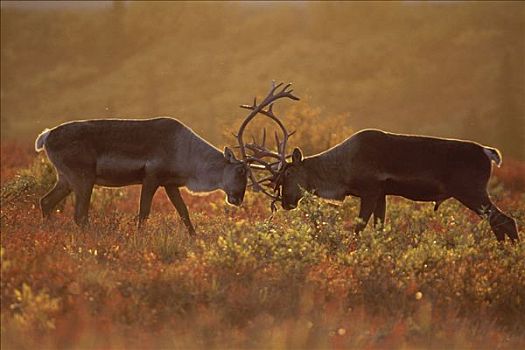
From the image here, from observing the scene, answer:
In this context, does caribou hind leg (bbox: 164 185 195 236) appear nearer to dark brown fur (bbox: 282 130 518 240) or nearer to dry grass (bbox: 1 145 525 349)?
dry grass (bbox: 1 145 525 349)

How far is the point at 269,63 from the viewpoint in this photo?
145 ft

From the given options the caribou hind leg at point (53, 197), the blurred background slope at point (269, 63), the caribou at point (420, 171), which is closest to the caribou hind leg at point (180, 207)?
the caribou at point (420, 171)

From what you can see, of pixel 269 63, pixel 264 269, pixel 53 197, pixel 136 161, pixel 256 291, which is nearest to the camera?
pixel 256 291

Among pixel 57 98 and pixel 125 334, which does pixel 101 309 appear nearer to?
pixel 125 334

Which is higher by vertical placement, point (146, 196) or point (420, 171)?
point (420, 171)

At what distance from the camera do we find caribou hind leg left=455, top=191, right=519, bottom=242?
37.0 ft

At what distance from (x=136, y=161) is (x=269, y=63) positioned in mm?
33261

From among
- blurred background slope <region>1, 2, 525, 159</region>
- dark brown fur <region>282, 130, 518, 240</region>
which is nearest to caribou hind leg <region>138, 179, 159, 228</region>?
dark brown fur <region>282, 130, 518, 240</region>

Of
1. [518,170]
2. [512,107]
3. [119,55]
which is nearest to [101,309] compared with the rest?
[518,170]

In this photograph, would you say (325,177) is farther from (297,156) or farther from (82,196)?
(82,196)

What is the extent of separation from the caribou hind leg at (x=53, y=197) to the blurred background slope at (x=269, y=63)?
900 inches

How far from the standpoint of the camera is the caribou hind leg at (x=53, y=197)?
38.8 feet

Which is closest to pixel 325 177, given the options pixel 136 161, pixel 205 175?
pixel 205 175

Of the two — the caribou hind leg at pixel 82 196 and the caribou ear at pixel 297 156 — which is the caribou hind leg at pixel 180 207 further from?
the caribou ear at pixel 297 156
